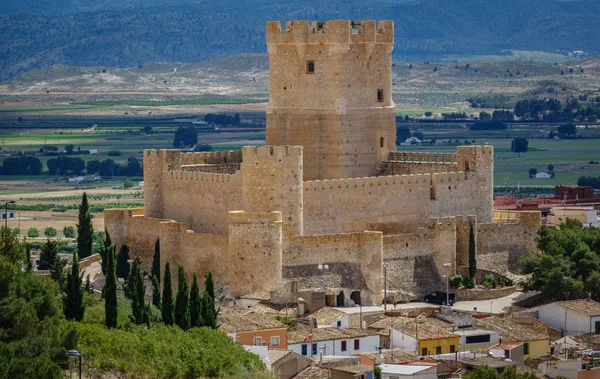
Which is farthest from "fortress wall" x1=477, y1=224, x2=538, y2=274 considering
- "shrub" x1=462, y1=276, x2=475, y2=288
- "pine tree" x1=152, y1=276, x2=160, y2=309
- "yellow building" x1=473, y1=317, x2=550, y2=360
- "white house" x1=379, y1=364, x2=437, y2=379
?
"white house" x1=379, y1=364, x2=437, y2=379

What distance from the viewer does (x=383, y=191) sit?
60.8 metres

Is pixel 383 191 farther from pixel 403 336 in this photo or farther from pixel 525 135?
pixel 525 135

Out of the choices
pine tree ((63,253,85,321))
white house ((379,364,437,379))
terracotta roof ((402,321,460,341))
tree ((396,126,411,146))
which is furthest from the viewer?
tree ((396,126,411,146))

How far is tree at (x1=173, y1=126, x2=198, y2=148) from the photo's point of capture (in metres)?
159

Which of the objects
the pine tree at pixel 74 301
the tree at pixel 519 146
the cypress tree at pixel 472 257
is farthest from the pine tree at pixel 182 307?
the tree at pixel 519 146

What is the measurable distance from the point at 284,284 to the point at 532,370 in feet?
28.9

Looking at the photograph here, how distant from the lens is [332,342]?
51.1 metres

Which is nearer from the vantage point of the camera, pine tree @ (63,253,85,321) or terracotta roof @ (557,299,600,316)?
pine tree @ (63,253,85,321)

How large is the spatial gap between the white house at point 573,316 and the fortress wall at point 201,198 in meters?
9.75

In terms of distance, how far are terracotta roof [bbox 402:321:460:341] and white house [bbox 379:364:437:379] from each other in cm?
425

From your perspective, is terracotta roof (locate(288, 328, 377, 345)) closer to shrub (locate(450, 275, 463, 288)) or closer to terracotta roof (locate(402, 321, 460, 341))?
terracotta roof (locate(402, 321, 460, 341))

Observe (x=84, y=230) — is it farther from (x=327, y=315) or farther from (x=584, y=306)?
(x=584, y=306)

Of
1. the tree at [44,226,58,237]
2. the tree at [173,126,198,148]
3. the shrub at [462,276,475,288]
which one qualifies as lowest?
the tree at [44,226,58,237]

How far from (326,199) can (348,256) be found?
2630mm
